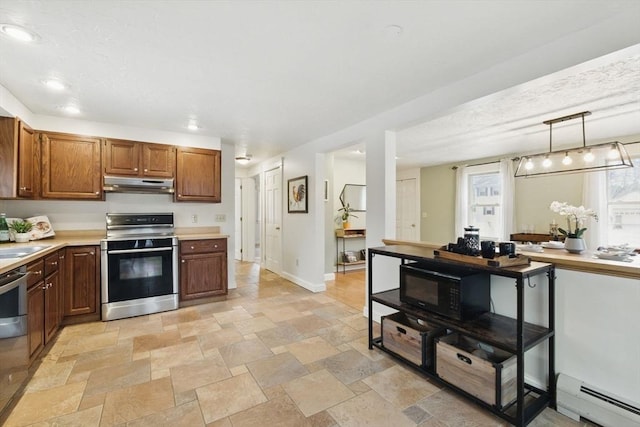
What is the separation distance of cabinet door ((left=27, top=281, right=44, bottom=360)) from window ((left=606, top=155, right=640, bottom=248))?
270 inches

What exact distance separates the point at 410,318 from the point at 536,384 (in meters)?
0.95

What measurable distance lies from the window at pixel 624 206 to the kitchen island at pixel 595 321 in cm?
323

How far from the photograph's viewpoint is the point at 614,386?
1.73 m

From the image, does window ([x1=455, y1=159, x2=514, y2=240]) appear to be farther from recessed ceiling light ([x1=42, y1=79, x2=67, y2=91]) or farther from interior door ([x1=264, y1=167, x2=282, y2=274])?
recessed ceiling light ([x1=42, y1=79, x2=67, y2=91])

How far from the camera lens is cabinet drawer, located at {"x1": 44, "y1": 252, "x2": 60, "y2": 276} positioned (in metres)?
2.60

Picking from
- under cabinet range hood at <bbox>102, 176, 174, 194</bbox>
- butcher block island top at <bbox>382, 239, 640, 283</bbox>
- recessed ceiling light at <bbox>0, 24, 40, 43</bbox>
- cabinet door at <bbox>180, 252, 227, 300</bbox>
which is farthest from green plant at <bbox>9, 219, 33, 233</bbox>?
butcher block island top at <bbox>382, 239, 640, 283</bbox>

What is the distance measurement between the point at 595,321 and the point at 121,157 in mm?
4764

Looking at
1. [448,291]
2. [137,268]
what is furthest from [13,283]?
[448,291]

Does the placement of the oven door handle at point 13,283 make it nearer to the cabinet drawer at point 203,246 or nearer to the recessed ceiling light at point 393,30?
the cabinet drawer at point 203,246

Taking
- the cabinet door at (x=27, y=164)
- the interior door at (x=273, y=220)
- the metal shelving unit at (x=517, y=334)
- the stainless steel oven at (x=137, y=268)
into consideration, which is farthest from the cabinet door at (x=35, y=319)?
the interior door at (x=273, y=220)

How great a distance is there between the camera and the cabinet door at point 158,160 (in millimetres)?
3760

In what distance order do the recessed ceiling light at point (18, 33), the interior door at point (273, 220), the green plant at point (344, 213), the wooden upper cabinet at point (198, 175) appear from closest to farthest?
the recessed ceiling light at point (18, 33) < the wooden upper cabinet at point (198, 175) < the interior door at point (273, 220) < the green plant at point (344, 213)

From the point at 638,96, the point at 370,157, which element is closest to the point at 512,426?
the point at 370,157

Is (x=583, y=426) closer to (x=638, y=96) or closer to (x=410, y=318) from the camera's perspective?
(x=410, y=318)
